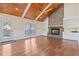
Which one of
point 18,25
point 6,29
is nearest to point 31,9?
point 18,25

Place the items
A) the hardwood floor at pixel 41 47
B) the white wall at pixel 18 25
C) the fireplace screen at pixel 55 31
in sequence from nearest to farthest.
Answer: the hardwood floor at pixel 41 47, the white wall at pixel 18 25, the fireplace screen at pixel 55 31

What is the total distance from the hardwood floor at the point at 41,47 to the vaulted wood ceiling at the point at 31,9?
0.59m

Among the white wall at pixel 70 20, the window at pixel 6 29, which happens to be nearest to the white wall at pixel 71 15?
the white wall at pixel 70 20

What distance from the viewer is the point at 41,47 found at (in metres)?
3.20

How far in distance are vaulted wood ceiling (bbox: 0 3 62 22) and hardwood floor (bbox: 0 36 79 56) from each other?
589mm

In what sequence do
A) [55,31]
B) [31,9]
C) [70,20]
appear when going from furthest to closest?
[55,31]
[70,20]
[31,9]

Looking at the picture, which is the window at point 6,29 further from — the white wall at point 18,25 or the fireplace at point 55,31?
the fireplace at point 55,31

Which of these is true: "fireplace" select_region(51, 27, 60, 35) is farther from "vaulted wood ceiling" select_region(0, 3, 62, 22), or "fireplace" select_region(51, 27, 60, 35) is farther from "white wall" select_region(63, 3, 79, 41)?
"vaulted wood ceiling" select_region(0, 3, 62, 22)

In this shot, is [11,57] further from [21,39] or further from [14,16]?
[14,16]

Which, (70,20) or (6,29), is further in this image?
(70,20)

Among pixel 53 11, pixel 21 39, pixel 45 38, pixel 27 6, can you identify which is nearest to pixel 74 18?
pixel 53 11

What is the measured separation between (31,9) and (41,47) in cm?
98

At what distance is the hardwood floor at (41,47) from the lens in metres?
3.05

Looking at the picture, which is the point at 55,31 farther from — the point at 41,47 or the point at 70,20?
the point at 41,47
